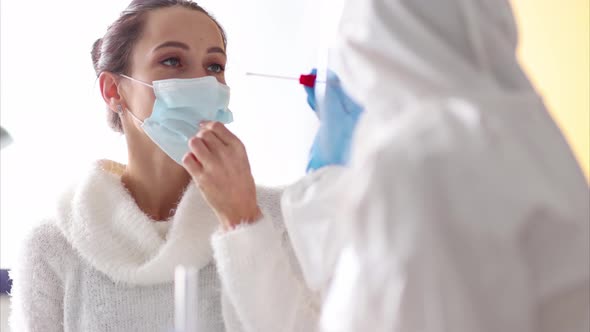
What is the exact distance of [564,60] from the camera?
4.20ft

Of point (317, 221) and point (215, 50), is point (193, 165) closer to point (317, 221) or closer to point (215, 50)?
point (215, 50)

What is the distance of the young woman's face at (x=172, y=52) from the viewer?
1.22m

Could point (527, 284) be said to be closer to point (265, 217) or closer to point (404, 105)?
point (404, 105)

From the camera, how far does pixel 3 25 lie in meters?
1.83

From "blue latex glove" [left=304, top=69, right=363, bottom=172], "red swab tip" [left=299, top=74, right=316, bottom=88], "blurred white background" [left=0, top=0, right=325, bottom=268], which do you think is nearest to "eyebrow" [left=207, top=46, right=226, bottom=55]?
"red swab tip" [left=299, top=74, right=316, bottom=88]

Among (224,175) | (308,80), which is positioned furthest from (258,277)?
(308,80)

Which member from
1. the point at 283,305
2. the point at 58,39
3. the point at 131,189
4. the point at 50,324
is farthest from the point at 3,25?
the point at 283,305

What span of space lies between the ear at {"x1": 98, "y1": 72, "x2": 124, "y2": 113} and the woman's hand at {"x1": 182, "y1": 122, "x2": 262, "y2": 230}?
0.30 metres

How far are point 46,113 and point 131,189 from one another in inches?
25.1

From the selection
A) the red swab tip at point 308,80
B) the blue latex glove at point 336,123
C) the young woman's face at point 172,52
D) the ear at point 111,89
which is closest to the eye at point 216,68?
the young woman's face at point 172,52

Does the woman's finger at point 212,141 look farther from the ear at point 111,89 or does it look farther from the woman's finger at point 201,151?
the ear at point 111,89

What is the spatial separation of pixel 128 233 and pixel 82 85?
2.37 ft

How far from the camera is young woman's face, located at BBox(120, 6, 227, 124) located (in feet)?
4.00

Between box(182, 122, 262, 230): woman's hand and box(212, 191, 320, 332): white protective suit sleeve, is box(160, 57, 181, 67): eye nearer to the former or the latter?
box(182, 122, 262, 230): woman's hand
